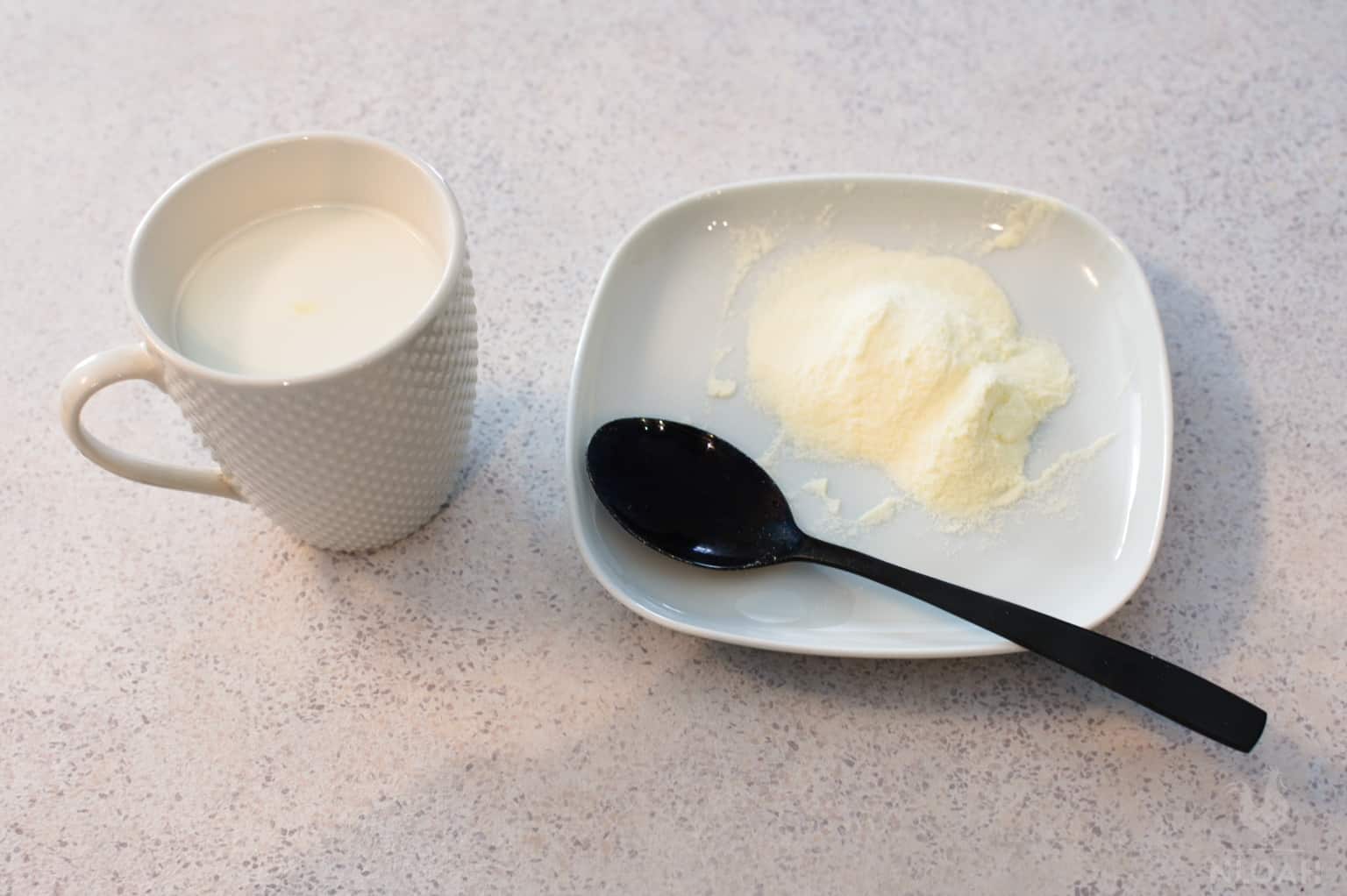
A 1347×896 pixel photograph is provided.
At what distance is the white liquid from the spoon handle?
0.29m

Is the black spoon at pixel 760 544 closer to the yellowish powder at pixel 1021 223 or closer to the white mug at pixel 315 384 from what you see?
A: the white mug at pixel 315 384

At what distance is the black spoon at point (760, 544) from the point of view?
1.62 feet

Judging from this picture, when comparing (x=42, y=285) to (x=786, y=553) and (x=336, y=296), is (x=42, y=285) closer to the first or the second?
(x=336, y=296)

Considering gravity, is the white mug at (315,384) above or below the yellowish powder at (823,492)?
above

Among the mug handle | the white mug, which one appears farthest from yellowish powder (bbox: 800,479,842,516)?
the mug handle

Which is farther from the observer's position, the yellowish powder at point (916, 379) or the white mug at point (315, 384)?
the yellowish powder at point (916, 379)

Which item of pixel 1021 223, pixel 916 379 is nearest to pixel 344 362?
pixel 916 379

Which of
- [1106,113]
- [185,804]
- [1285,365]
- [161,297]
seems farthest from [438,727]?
[1106,113]

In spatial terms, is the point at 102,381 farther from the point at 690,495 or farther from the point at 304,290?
the point at 690,495

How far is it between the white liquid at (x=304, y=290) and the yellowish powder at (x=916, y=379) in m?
0.22

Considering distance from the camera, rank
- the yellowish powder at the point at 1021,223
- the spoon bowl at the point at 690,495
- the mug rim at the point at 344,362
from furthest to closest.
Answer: the yellowish powder at the point at 1021,223 < the spoon bowl at the point at 690,495 < the mug rim at the point at 344,362

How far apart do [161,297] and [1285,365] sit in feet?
2.22

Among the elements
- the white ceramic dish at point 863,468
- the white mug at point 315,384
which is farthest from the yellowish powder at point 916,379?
the white mug at point 315,384

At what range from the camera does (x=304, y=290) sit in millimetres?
534
